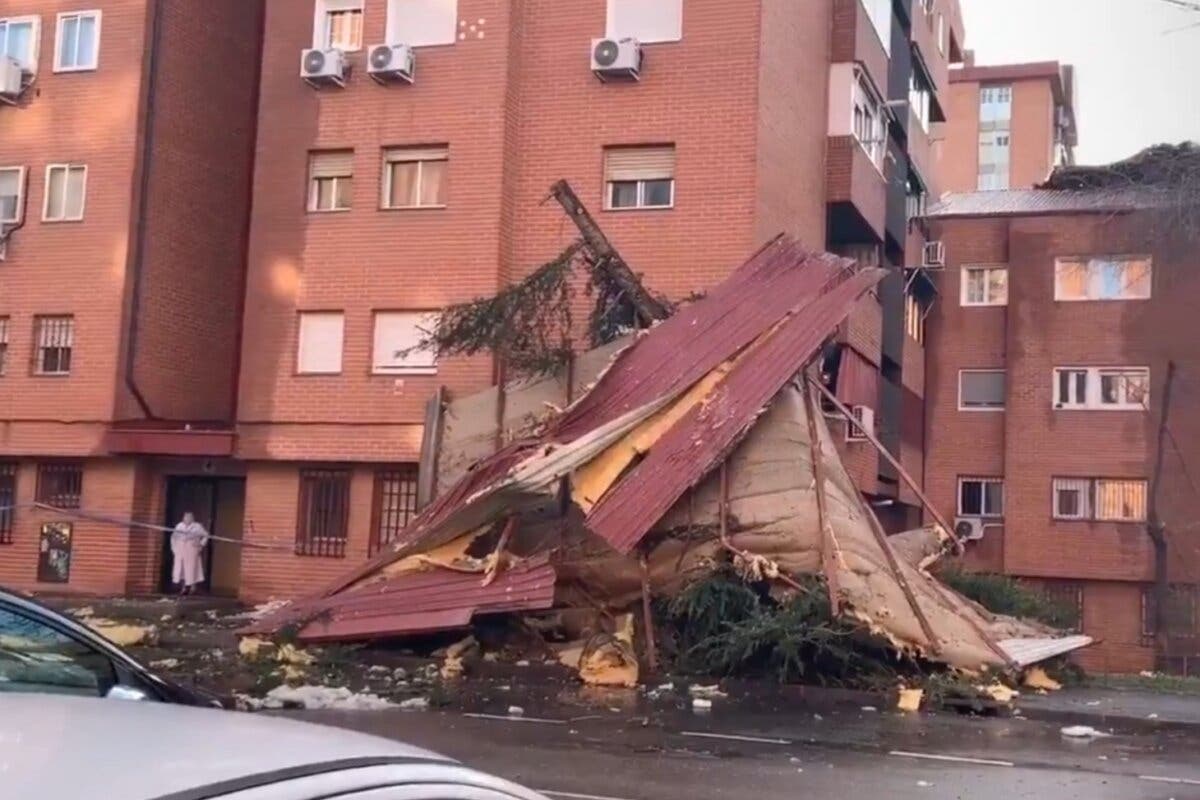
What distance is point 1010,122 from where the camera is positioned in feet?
233

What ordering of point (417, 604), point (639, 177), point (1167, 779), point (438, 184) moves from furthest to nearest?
→ point (438, 184) < point (639, 177) < point (417, 604) < point (1167, 779)

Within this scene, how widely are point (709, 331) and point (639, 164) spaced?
6663 mm

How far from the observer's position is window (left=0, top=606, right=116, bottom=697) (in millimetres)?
5270

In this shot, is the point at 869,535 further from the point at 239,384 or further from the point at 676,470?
the point at 239,384

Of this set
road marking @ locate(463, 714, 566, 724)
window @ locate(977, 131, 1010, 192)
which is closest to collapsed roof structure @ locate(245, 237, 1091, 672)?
road marking @ locate(463, 714, 566, 724)

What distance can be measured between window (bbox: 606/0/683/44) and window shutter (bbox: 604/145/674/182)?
1.77 metres

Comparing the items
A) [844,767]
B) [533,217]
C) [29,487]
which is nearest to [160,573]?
[29,487]

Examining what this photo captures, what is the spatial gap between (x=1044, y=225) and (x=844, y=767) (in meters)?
26.7

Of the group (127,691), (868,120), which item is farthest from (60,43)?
(127,691)

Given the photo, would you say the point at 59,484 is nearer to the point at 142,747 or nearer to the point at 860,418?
the point at 860,418

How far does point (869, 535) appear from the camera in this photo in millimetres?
15234

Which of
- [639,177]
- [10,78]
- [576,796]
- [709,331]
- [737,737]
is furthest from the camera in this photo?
[10,78]

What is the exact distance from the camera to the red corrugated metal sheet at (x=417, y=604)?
49.1 feet

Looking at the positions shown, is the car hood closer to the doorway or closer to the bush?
the bush
